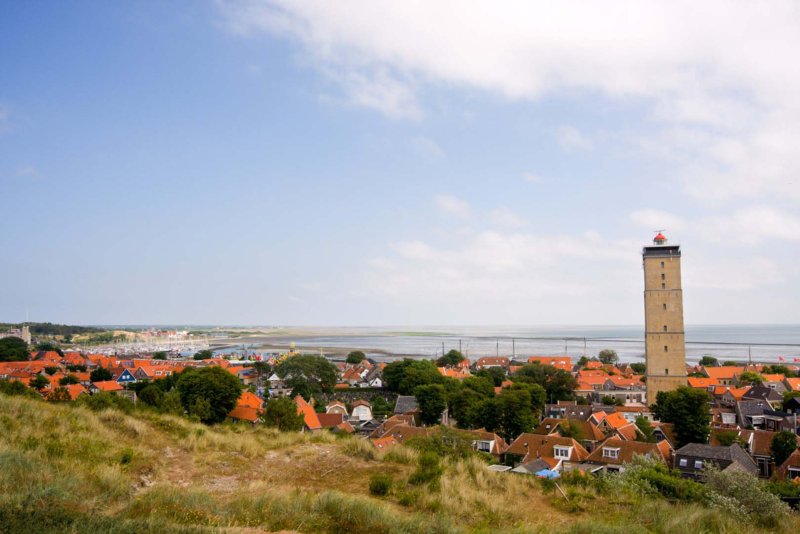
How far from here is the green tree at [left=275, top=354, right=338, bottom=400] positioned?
52912 mm

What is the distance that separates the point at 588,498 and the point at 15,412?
1221cm

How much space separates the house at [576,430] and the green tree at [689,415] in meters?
4.95

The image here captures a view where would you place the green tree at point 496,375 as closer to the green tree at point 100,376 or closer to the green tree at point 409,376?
the green tree at point 409,376

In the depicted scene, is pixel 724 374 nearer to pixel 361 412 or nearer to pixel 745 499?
pixel 361 412

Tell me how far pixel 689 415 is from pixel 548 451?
1138 centimetres

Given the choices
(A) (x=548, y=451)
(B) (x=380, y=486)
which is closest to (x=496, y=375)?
(A) (x=548, y=451)

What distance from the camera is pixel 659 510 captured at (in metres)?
9.03

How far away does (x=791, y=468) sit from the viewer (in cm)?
2608

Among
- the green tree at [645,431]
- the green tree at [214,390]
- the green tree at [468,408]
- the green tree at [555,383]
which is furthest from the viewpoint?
the green tree at [555,383]

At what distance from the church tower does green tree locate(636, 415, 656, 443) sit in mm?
12723

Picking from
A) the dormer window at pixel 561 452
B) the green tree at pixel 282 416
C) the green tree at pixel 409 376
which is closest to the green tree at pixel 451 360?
the green tree at pixel 409 376

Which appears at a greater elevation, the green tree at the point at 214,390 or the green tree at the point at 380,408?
the green tree at the point at 214,390

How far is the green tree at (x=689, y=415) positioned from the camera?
33.4m

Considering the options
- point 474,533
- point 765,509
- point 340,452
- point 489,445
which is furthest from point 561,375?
point 474,533
